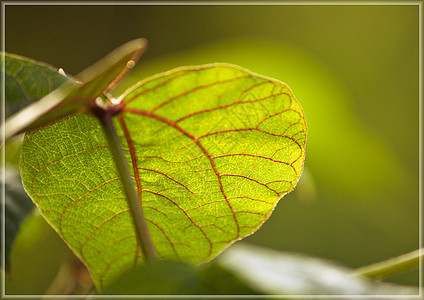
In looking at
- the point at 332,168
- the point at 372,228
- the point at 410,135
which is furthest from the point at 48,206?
the point at 410,135

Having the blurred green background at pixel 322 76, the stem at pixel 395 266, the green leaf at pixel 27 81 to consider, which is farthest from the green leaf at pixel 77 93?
the blurred green background at pixel 322 76

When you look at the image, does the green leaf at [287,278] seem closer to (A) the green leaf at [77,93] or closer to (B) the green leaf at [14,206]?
(A) the green leaf at [77,93]

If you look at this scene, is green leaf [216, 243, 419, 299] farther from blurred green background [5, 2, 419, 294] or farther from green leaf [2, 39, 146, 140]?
blurred green background [5, 2, 419, 294]

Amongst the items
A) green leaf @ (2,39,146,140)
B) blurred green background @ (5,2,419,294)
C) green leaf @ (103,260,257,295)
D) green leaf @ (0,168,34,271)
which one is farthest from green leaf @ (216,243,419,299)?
blurred green background @ (5,2,419,294)

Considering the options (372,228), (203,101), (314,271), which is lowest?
(372,228)

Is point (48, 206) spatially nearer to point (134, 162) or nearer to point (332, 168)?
point (134, 162)

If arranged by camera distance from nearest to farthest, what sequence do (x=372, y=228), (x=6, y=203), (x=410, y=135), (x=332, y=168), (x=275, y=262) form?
(x=275, y=262) → (x=6, y=203) → (x=332, y=168) → (x=372, y=228) → (x=410, y=135)

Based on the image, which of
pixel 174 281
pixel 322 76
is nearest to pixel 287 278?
pixel 174 281

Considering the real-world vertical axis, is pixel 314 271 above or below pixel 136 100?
below
